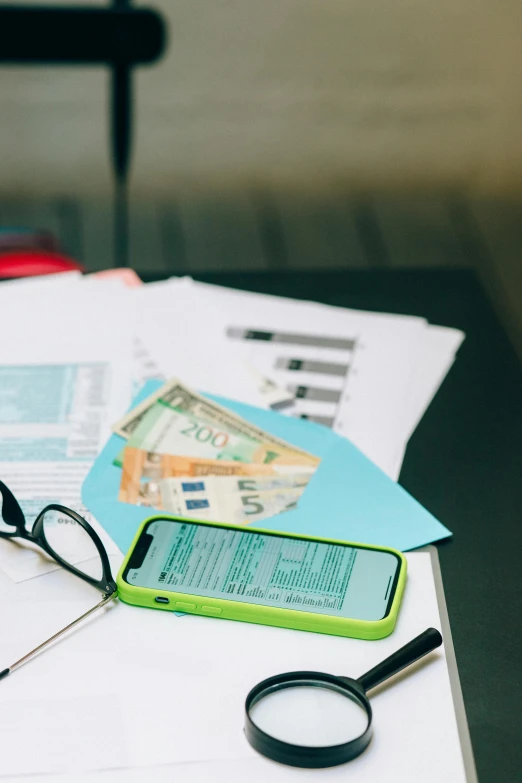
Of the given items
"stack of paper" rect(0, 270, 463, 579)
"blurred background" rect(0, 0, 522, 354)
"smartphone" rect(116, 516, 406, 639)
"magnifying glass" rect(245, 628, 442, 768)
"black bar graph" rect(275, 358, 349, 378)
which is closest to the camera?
"magnifying glass" rect(245, 628, 442, 768)

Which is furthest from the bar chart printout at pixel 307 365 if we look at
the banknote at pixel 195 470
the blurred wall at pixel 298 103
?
the blurred wall at pixel 298 103

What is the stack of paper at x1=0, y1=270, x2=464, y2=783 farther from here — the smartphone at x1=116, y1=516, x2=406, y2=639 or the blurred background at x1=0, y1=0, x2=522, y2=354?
the blurred background at x1=0, y1=0, x2=522, y2=354

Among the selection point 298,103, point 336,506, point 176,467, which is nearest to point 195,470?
point 176,467

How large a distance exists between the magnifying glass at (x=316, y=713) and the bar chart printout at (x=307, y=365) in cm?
36

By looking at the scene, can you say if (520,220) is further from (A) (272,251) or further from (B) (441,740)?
(B) (441,740)

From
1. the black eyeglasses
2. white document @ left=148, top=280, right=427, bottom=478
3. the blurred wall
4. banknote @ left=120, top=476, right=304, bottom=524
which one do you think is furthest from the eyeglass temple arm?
the blurred wall

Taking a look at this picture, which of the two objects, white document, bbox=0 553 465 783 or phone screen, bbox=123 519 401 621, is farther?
phone screen, bbox=123 519 401 621

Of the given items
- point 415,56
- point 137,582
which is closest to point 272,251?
point 415,56

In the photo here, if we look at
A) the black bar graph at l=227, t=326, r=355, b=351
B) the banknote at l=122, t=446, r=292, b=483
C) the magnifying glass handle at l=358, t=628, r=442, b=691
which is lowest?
the banknote at l=122, t=446, r=292, b=483

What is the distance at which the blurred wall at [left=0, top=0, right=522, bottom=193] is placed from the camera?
272cm

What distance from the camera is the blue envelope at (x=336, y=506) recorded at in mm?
850

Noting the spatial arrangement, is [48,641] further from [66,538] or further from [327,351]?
[327,351]

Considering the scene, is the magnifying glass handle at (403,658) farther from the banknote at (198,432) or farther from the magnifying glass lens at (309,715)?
the banknote at (198,432)

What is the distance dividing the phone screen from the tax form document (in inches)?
2.3
